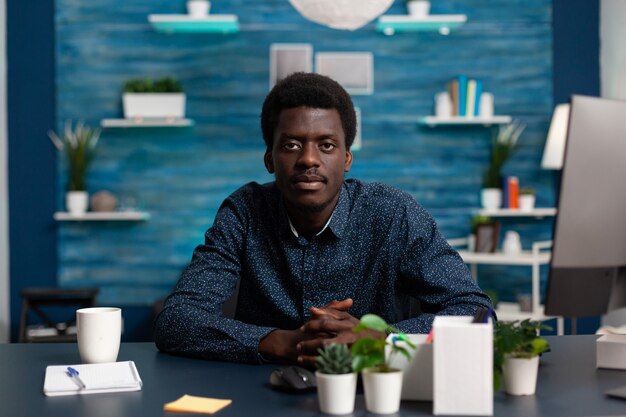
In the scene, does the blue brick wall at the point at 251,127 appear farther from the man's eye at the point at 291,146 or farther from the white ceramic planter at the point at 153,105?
the man's eye at the point at 291,146

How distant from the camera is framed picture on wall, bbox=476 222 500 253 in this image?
4.26m

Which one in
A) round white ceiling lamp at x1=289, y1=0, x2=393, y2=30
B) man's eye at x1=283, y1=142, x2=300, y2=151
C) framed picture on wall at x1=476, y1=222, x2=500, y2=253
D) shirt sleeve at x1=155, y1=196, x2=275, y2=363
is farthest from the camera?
framed picture on wall at x1=476, y1=222, x2=500, y2=253

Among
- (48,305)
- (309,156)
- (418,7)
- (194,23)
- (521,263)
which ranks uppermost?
(418,7)

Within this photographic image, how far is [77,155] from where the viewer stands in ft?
14.3

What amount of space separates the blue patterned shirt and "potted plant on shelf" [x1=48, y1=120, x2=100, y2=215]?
8.74 feet

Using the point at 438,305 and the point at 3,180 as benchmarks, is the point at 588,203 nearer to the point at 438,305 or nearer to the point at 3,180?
the point at 438,305

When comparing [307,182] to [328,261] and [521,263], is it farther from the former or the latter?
[521,263]

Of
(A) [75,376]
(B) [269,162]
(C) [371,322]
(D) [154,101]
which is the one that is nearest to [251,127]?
(D) [154,101]

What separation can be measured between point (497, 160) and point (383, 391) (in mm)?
3536

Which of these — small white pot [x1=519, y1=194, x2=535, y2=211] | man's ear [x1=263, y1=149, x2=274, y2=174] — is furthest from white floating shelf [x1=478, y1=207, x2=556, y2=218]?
man's ear [x1=263, y1=149, x2=274, y2=174]

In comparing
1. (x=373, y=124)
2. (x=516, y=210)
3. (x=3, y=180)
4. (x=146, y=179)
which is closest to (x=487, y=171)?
(x=516, y=210)

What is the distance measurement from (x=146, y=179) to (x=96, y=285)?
0.70 meters

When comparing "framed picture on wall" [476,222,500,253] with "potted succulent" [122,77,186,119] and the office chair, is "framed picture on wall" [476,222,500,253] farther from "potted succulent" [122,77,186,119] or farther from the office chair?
the office chair

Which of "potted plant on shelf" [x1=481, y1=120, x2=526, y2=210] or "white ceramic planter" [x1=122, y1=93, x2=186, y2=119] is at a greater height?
"white ceramic planter" [x1=122, y1=93, x2=186, y2=119]
